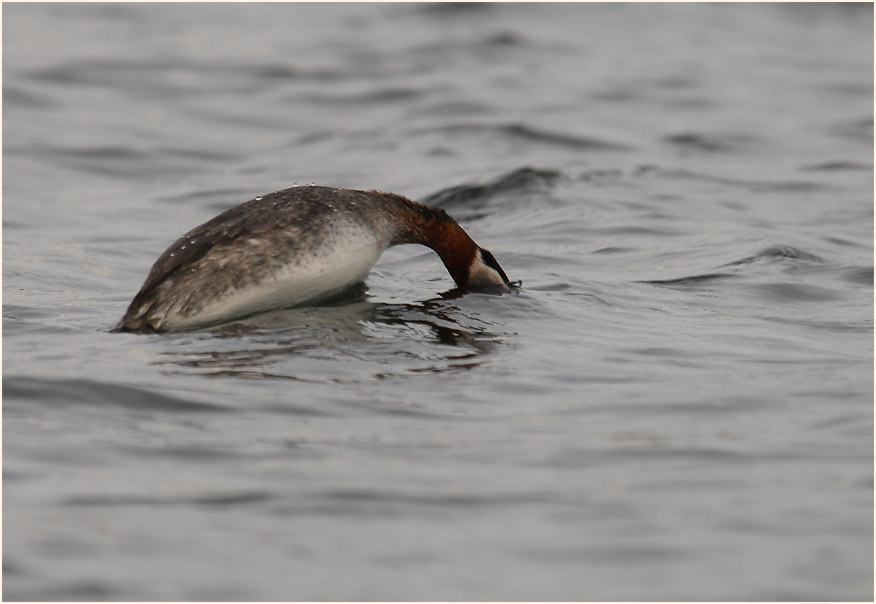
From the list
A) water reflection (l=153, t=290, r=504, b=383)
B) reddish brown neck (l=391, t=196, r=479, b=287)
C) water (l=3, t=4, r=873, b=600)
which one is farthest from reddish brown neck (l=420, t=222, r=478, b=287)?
water reflection (l=153, t=290, r=504, b=383)

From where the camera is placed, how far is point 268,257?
27.7 feet

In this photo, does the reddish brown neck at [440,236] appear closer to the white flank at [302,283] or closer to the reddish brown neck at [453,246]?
the reddish brown neck at [453,246]

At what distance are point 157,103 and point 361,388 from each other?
519 inches

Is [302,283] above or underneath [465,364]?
above

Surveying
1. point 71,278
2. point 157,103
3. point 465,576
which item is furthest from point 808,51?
point 465,576

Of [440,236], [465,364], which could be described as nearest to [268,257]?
[465,364]

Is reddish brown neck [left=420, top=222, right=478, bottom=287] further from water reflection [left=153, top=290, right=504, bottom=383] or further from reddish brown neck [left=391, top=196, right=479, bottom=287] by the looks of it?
water reflection [left=153, top=290, right=504, bottom=383]

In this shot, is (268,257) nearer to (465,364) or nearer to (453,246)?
(465,364)

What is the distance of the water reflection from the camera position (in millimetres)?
7516

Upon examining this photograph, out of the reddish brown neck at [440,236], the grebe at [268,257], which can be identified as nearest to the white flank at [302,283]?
the grebe at [268,257]

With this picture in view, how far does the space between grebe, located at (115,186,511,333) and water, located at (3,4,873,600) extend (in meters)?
0.18

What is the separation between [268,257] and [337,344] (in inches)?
32.1

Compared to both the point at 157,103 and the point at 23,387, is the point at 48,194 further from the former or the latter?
the point at 23,387

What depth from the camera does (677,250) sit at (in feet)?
39.3
